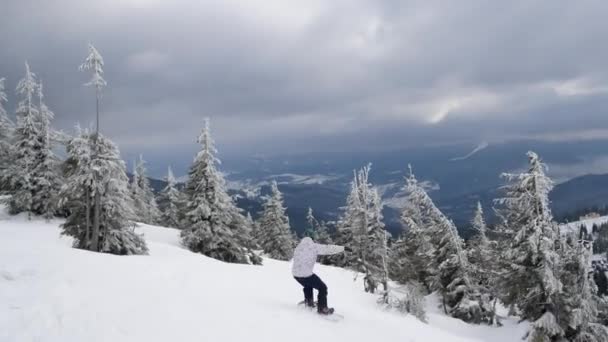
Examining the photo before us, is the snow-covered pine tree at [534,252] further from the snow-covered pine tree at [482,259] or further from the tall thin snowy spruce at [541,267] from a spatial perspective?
the snow-covered pine tree at [482,259]

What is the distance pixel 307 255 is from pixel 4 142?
3964 cm

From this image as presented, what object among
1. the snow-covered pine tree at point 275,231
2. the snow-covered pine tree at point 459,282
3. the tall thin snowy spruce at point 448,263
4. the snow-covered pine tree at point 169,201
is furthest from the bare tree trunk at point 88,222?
the snow-covered pine tree at point 169,201

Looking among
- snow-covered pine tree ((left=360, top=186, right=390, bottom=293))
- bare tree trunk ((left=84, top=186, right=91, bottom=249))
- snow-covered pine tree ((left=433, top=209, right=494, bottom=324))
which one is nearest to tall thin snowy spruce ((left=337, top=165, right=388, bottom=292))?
snow-covered pine tree ((left=360, top=186, right=390, bottom=293))

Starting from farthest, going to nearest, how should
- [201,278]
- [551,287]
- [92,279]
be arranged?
[551,287], [201,278], [92,279]

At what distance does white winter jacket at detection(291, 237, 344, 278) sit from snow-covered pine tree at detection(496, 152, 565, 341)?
48.0ft

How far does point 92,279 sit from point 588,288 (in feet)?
76.4

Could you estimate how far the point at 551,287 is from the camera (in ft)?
65.0

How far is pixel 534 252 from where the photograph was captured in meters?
20.6

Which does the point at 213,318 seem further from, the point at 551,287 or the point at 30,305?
the point at 551,287

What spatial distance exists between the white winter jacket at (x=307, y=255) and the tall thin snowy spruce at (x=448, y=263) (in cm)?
2198

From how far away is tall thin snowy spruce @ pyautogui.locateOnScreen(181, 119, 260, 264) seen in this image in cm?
3188

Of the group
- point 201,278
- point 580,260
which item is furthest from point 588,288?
point 201,278

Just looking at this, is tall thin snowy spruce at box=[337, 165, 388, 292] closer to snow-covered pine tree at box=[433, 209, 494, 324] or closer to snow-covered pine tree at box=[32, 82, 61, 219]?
snow-covered pine tree at box=[433, 209, 494, 324]

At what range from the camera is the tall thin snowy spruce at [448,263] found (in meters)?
31.5
